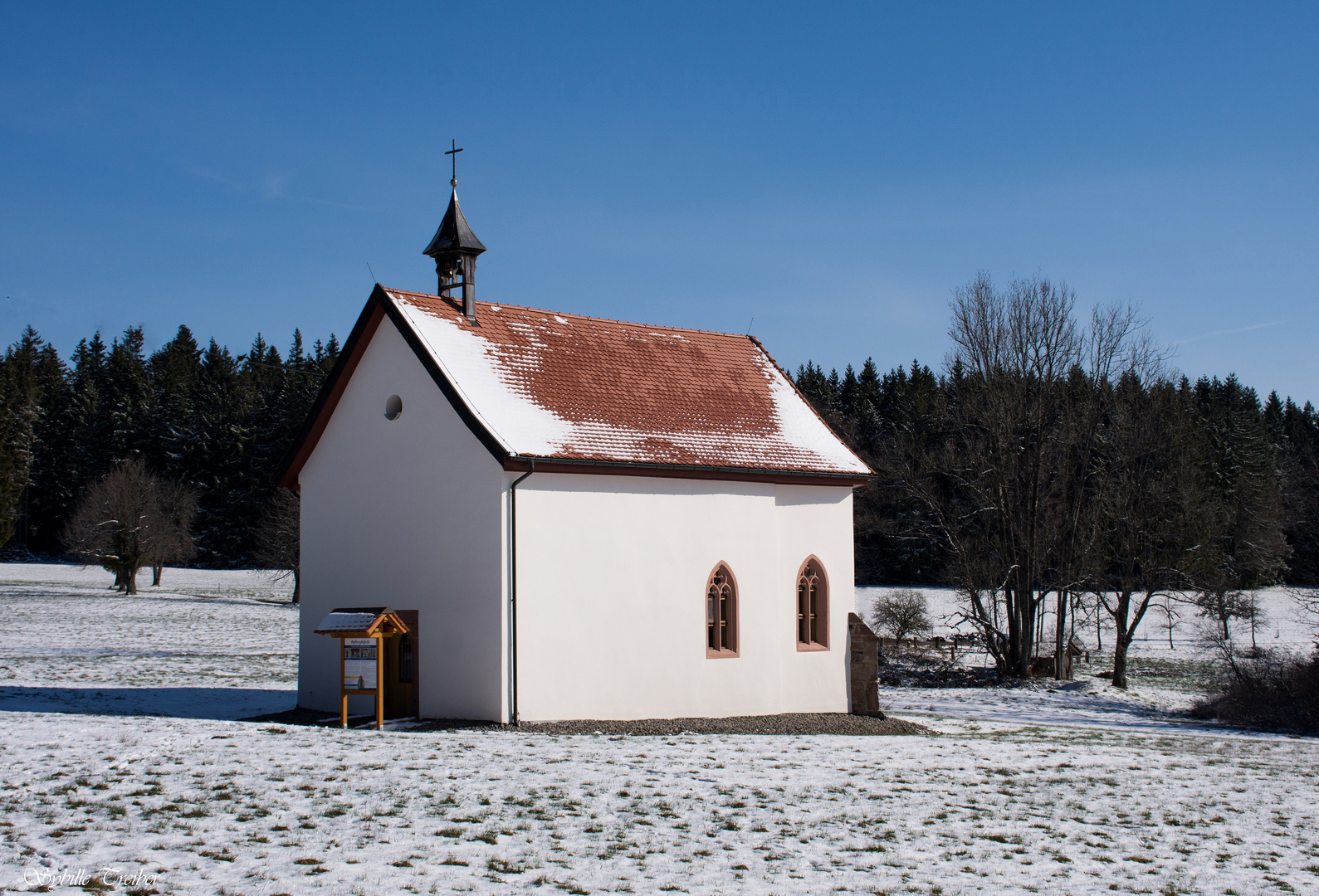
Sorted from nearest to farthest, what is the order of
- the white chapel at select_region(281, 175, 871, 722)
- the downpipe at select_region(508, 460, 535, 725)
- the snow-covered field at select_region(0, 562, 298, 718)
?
the downpipe at select_region(508, 460, 535, 725) → the white chapel at select_region(281, 175, 871, 722) → the snow-covered field at select_region(0, 562, 298, 718)

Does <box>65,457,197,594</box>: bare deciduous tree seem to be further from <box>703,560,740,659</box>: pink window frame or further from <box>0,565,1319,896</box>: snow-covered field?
<box>703,560,740,659</box>: pink window frame

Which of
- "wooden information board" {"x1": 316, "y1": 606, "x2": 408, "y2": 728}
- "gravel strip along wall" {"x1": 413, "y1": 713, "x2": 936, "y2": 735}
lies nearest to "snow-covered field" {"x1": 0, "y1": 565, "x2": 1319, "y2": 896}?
"wooden information board" {"x1": 316, "y1": 606, "x2": 408, "y2": 728}

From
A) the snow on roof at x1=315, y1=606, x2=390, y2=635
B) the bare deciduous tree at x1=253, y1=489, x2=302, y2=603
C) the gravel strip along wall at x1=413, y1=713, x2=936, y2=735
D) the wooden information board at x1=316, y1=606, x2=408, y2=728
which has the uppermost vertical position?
the bare deciduous tree at x1=253, y1=489, x2=302, y2=603

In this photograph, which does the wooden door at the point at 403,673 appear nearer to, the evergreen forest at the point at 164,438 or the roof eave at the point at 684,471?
the roof eave at the point at 684,471

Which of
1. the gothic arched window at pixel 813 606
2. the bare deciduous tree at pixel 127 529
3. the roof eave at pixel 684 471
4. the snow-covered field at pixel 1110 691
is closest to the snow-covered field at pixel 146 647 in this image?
the bare deciduous tree at pixel 127 529

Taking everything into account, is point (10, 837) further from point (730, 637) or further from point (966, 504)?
point (966, 504)

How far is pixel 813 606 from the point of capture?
2066 cm

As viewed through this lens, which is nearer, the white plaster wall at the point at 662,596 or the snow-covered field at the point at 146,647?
the white plaster wall at the point at 662,596

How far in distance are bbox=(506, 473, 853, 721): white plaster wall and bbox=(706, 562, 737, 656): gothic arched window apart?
159 millimetres

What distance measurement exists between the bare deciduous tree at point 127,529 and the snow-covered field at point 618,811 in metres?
31.6

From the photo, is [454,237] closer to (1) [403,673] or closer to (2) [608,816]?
(1) [403,673]

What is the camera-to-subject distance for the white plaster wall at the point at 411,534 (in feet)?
54.3

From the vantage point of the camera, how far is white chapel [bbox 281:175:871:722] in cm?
1673

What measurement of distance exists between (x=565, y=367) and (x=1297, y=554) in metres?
66.9
